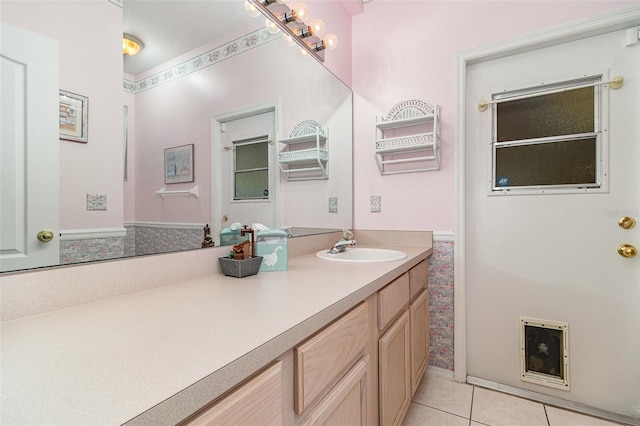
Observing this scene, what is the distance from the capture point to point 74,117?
77cm

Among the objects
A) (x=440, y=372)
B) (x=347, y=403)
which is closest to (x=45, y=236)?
(x=347, y=403)

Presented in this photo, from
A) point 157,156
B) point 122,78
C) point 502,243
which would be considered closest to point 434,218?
point 502,243

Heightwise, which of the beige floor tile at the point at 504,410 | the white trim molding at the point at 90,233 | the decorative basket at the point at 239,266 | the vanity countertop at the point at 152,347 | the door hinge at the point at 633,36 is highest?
the door hinge at the point at 633,36

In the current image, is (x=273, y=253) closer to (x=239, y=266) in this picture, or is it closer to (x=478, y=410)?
(x=239, y=266)

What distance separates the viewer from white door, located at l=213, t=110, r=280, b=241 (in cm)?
125

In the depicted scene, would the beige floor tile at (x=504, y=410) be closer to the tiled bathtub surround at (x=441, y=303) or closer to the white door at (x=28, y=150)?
the tiled bathtub surround at (x=441, y=303)

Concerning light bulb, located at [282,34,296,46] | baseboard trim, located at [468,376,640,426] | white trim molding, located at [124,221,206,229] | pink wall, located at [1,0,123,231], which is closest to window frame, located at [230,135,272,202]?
white trim molding, located at [124,221,206,229]

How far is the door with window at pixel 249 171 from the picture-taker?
1.26 meters

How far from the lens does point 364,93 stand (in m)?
2.18

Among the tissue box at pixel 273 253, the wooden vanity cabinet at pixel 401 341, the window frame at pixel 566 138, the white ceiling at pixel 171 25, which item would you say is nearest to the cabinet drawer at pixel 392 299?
the wooden vanity cabinet at pixel 401 341

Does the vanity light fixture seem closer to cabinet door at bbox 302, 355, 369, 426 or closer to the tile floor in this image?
cabinet door at bbox 302, 355, 369, 426

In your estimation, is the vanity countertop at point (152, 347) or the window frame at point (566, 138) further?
the window frame at point (566, 138)

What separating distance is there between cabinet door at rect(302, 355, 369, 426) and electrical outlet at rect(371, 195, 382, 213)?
1241mm

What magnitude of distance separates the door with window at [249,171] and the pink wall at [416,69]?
2.88 feet
